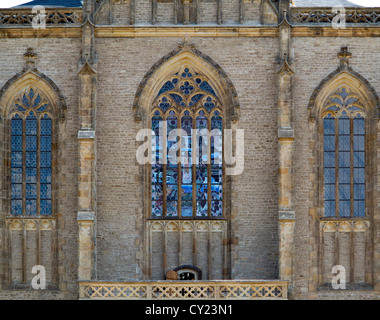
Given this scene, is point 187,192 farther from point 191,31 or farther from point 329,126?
point 191,31

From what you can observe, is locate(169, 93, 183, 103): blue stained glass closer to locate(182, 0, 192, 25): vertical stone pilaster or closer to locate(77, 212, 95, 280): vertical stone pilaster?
locate(182, 0, 192, 25): vertical stone pilaster

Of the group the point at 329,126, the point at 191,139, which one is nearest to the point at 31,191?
the point at 191,139

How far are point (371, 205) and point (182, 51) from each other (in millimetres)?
8107

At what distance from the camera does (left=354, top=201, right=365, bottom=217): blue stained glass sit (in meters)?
25.6

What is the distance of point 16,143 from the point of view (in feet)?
84.9

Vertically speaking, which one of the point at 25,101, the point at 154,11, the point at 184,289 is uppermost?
the point at 154,11

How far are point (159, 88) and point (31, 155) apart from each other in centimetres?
486

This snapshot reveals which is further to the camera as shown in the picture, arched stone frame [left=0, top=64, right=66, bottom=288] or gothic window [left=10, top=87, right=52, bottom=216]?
gothic window [left=10, top=87, right=52, bottom=216]

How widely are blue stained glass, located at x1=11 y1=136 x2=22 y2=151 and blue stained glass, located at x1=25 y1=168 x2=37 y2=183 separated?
787 millimetres

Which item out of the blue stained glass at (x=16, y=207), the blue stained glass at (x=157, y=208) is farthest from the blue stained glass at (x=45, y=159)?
the blue stained glass at (x=157, y=208)

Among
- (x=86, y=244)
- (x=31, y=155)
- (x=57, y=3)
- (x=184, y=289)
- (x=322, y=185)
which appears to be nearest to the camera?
(x=184, y=289)

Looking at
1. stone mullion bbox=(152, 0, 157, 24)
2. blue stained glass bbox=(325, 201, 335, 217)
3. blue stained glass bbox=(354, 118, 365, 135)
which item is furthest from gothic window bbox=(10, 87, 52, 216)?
blue stained glass bbox=(354, 118, 365, 135)

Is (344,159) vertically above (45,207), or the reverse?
(344,159)
